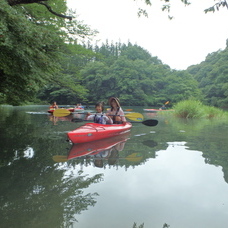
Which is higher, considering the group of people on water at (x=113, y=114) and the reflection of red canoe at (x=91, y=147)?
the group of people on water at (x=113, y=114)

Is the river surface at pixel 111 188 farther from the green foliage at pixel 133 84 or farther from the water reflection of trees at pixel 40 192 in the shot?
the green foliage at pixel 133 84

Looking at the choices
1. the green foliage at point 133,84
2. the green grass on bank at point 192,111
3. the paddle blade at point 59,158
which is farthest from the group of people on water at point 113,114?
the green foliage at point 133,84

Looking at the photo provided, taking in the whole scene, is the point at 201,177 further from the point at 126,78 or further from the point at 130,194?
the point at 126,78

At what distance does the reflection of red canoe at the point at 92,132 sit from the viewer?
5062 millimetres

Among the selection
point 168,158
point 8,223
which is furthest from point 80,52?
point 8,223

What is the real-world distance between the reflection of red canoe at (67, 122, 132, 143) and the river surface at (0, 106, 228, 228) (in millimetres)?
496

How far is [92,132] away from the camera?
546 centimetres

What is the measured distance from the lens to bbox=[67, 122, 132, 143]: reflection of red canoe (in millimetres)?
5062

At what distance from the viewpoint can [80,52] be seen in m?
11.0

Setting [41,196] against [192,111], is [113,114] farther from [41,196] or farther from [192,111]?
[192,111]

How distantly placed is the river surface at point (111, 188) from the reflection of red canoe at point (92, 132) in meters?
0.50

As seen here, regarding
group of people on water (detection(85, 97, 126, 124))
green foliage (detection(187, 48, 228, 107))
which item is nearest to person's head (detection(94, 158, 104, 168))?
group of people on water (detection(85, 97, 126, 124))

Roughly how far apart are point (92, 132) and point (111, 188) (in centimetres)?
286

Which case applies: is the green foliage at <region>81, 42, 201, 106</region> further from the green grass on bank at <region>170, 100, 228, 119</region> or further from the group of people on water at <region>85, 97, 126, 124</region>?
the group of people on water at <region>85, 97, 126, 124</region>
